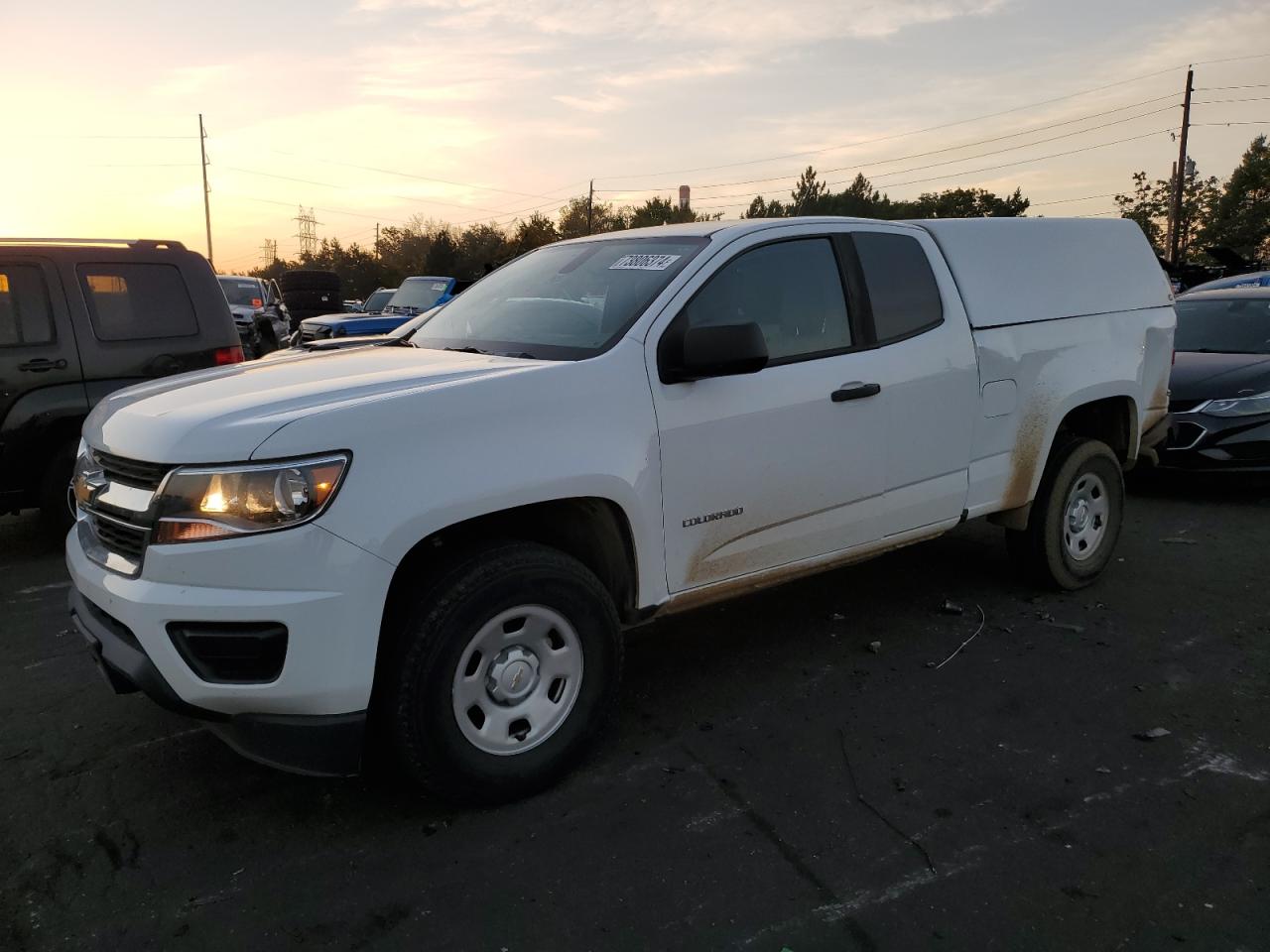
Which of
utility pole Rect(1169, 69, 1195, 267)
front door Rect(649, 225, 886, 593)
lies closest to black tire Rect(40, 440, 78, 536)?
front door Rect(649, 225, 886, 593)

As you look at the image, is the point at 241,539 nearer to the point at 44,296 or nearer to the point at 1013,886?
the point at 1013,886

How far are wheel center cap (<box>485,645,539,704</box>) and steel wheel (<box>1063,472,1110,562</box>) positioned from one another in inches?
130

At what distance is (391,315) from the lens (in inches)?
549

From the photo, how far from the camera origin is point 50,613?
Answer: 191 inches

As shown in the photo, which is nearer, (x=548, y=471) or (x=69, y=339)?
(x=548, y=471)

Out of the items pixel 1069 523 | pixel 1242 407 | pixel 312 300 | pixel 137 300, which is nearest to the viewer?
pixel 1069 523

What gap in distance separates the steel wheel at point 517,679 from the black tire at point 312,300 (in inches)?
1069

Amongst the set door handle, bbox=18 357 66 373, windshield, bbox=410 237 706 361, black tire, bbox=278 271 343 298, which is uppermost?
black tire, bbox=278 271 343 298

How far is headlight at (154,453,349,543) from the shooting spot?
99.3 inches

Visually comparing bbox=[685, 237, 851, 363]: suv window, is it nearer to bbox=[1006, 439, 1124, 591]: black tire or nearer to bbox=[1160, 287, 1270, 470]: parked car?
bbox=[1006, 439, 1124, 591]: black tire

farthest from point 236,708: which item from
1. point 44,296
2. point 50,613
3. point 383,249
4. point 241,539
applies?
point 383,249

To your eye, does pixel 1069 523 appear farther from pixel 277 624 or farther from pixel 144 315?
pixel 144 315

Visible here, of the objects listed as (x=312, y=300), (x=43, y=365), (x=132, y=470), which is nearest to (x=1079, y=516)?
(x=132, y=470)

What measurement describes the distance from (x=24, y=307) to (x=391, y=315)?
326 inches
